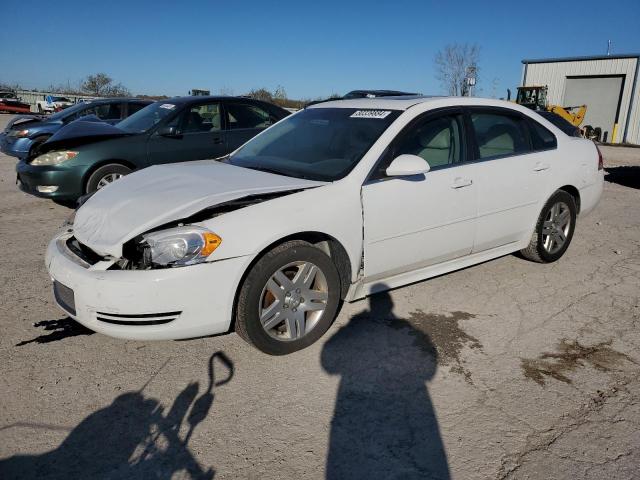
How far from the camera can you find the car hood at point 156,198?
2.95m

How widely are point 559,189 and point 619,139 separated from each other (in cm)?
2914

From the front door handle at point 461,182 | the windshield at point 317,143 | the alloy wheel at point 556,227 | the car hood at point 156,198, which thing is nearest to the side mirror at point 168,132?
the windshield at point 317,143

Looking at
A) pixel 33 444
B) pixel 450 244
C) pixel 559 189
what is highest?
pixel 559 189

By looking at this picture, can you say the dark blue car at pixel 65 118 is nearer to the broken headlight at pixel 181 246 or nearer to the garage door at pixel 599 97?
the broken headlight at pixel 181 246

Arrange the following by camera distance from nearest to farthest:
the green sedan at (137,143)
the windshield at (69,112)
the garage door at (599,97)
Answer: the green sedan at (137,143)
the windshield at (69,112)
the garage door at (599,97)

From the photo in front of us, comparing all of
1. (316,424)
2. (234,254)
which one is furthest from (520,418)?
(234,254)

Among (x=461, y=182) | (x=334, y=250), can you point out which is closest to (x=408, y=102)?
(x=461, y=182)

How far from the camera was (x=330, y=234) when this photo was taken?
324 centimetres

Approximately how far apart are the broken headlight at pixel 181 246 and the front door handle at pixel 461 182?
6.38 ft

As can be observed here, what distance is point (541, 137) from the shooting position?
15.6 ft

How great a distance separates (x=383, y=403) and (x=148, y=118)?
609 centimetres

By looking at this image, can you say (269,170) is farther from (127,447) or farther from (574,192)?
(574,192)

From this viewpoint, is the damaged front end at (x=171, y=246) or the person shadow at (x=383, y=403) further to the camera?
the damaged front end at (x=171, y=246)

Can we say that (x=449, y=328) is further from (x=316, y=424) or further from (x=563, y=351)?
(x=316, y=424)
